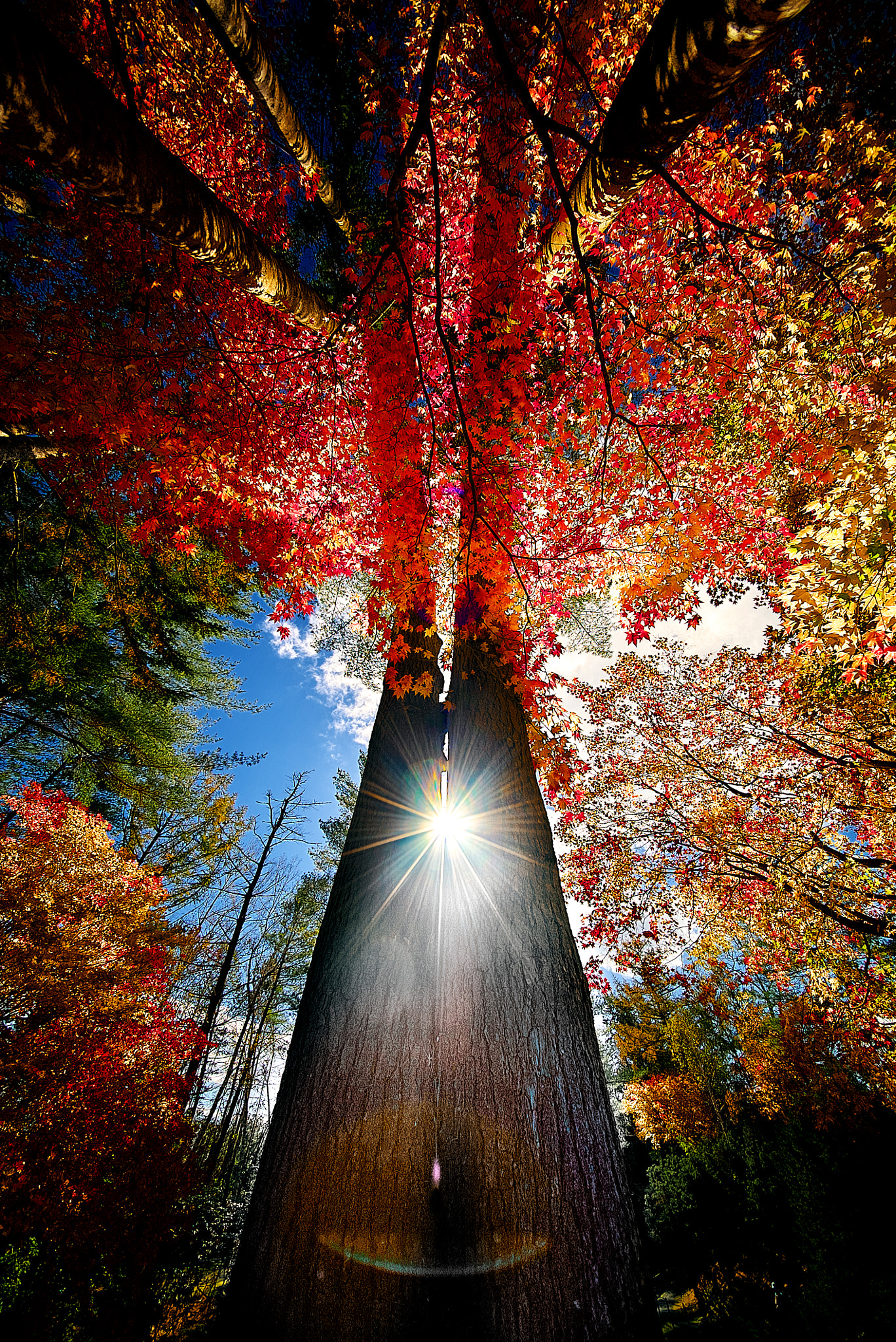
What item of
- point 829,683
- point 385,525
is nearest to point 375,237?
point 385,525

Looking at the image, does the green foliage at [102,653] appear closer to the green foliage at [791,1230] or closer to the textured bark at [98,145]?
the textured bark at [98,145]

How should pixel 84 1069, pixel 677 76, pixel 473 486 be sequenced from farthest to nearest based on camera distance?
pixel 84 1069 → pixel 473 486 → pixel 677 76

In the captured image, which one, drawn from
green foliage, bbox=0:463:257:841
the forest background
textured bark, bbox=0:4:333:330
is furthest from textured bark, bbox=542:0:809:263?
green foliage, bbox=0:463:257:841

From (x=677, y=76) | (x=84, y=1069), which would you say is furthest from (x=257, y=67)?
(x=84, y=1069)

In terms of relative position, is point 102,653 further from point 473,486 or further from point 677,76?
point 677,76

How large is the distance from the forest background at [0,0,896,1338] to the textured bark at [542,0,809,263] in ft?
1.46

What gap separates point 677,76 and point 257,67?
4869 mm

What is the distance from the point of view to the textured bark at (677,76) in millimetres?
1439

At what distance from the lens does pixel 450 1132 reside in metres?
1.75

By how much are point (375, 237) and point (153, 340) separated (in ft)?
11.0

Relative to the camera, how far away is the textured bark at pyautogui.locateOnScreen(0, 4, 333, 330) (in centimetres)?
167

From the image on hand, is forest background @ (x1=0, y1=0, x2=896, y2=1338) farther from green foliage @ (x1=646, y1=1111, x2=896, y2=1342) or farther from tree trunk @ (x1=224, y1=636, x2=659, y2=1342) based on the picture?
tree trunk @ (x1=224, y1=636, x2=659, y2=1342)

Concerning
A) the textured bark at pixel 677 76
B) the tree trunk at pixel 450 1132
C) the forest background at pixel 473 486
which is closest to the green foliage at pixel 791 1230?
the forest background at pixel 473 486

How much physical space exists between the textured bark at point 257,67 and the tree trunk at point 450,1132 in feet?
22.1
